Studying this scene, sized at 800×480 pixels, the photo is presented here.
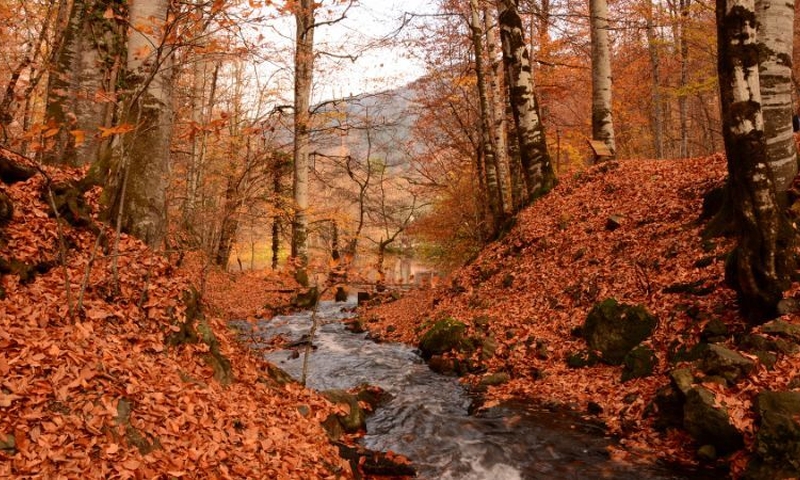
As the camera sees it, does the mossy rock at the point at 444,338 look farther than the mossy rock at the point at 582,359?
Yes

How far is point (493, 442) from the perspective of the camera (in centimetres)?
636

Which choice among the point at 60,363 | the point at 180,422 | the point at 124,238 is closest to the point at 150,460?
the point at 180,422

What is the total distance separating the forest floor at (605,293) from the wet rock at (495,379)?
0.49ft

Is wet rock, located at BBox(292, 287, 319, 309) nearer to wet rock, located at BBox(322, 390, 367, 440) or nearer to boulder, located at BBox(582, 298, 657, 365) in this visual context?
wet rock, located at BBox(322, 390, 367, 440)

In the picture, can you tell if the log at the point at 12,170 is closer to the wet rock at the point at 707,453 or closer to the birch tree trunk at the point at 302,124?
the wet rock at the point at 707,453

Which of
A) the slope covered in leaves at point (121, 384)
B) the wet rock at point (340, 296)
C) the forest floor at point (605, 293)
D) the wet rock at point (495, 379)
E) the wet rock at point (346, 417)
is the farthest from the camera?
the wet rock at point (340, 296)

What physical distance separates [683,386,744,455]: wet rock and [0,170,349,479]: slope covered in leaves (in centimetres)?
402

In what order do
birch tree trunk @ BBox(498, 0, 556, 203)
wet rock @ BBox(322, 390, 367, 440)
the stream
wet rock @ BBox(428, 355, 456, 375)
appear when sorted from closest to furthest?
the stream, wet rock @ BBox(322, 390, 367, 440), wet rock @ BBox(428, 355, 456, 375), birch tree trunk @ BBox(498, 0, 556, 203)

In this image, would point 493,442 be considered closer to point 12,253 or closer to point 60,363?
point 60,363

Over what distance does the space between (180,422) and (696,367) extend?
19.8ft

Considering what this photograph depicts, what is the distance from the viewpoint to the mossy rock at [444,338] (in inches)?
390

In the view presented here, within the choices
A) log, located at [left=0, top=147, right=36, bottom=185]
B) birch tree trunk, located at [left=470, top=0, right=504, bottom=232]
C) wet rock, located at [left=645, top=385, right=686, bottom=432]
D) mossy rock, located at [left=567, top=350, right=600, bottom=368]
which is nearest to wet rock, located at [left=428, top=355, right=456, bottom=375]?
mossy rock, located at [left=567, top=350, right=600, bottom=368]

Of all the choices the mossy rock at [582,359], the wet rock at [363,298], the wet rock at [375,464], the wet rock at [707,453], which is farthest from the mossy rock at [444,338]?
the wet rock at [363,298]

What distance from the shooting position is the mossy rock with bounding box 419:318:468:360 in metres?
9.90
